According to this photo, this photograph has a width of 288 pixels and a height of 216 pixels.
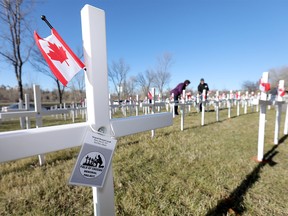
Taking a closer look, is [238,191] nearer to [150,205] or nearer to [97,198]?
[150,205]

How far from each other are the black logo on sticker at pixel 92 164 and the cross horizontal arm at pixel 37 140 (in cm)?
9

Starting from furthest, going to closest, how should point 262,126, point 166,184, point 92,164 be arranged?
point 262,126, point 166,184, point 92,164

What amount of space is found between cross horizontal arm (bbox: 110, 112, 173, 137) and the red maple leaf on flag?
369 millimetres

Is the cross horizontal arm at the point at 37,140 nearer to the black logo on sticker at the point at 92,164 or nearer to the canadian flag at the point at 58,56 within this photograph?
the black logo on sticker at the point at 92,164

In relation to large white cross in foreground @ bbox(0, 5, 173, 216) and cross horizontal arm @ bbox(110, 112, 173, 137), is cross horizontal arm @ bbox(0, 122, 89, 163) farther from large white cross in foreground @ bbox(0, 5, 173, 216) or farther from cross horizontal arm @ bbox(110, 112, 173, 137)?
cross horizontal arm @ bbox(110, 112, 173, 137)

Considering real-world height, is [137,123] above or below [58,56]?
below

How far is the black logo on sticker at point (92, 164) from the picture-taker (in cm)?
73

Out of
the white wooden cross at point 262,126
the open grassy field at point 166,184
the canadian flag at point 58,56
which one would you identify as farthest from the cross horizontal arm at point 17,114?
the white wooden cross at point 262,126

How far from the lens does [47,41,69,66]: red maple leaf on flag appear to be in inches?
29.5

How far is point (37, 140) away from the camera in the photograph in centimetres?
65

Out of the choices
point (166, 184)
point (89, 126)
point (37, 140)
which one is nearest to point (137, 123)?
point (89, 126)

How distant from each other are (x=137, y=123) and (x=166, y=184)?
1.77 meters

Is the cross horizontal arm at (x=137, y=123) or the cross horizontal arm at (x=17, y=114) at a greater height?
the cross horizontal arm at (x=137, y=123)

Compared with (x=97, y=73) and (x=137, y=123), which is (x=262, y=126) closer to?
(x=137, y=123)
